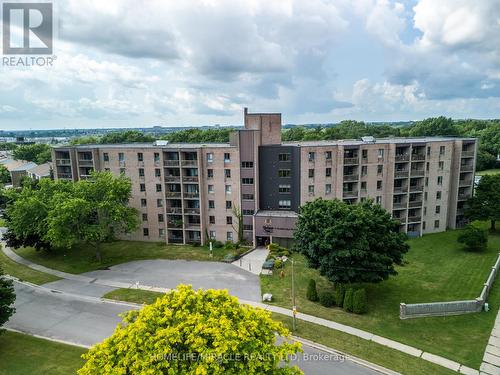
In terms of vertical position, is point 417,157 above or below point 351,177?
above

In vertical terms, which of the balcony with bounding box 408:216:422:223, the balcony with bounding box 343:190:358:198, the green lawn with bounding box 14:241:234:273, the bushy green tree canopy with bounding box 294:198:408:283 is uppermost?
the balcony with bounding box 343:190:358:198

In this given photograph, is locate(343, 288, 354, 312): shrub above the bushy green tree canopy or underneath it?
underneath

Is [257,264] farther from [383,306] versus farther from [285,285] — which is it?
[383,306]

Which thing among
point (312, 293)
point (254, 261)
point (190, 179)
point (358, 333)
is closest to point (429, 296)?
point (358, 333)

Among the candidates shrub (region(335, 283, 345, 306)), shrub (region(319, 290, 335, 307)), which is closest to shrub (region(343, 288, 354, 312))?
shrub (region(335, 283, 345, 306))

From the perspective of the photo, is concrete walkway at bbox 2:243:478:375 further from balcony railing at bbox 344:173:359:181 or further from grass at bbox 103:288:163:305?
balcony railing at bbox 344:173:359:181

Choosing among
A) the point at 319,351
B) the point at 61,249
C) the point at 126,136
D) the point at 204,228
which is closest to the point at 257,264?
the point at 204,228

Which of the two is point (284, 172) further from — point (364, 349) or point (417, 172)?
point (364, 349)
